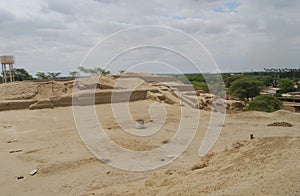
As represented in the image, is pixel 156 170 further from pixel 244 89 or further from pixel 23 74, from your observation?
pixel 23 74

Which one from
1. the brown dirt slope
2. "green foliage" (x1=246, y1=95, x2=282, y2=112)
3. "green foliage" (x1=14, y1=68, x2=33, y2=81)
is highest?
"green foliage" (x1=14, y1=68, x2=33, y2=81)

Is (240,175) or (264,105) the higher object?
(240,175)

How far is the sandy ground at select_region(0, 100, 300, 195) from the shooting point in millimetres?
4539

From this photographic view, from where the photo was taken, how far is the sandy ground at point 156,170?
454 centimetres

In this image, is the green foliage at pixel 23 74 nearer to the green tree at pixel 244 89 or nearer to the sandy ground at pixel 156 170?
the green tree at pixel 244 89

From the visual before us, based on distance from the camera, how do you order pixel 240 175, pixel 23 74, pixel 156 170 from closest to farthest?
pixel 240 175
pixel 156 170
pixel 23 74

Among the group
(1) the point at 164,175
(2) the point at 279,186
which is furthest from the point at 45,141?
(2) the point at 279,186

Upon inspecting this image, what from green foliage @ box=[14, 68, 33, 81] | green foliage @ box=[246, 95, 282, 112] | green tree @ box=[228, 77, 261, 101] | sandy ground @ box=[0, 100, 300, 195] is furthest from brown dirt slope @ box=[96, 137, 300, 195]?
green foliage @ box=[14, 68, 33, 81]

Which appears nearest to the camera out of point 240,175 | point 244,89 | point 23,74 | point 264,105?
point 240,175

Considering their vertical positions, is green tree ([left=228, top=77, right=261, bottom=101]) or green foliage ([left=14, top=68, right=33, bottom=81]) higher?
green foliage ([left=14, top=68, right=33, bottom=81])

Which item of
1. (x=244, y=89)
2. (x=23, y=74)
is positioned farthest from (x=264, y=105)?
(x=23, y=74)

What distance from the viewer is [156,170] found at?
21.9ft

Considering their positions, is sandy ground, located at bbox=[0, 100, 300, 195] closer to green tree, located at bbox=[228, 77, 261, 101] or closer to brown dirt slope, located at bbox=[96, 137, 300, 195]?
brown dirt slope, located at bbox=[96, 137, 300, 195]

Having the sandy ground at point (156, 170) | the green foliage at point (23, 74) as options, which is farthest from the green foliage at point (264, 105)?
the green foliage at point (23, 74)
